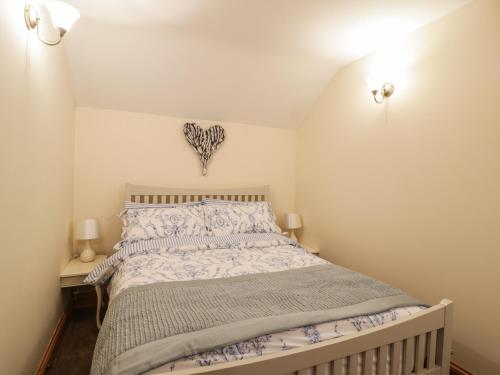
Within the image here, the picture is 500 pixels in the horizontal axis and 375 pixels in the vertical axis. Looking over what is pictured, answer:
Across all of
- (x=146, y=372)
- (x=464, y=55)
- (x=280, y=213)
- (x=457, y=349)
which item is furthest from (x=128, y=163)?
(x=457, y=349)

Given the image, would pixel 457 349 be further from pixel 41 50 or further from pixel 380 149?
pixel 41 50

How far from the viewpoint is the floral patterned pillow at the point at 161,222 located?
2332 mm

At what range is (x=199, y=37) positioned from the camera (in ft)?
7.14

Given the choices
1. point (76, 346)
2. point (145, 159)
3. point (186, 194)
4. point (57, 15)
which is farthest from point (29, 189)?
point (186, 194)

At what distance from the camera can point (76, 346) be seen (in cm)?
200

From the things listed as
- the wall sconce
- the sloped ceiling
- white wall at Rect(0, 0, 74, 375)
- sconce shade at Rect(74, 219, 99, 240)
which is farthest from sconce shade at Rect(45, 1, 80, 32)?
sconce shade at Rect(74, 219, 99, 240)

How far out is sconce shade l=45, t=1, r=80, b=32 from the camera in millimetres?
1416

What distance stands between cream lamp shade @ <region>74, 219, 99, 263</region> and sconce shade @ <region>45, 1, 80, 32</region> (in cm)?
153

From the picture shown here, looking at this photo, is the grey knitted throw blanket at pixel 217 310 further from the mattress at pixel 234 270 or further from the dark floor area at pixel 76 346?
the dark floor area at pixel 76 346

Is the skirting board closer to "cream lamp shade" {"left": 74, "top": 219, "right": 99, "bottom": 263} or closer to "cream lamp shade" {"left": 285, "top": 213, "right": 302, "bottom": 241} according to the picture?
"cream lamp shade" {"left": 74, "top": 219, "right": 99, "bottom": 263}

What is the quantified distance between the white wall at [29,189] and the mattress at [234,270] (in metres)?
0.40

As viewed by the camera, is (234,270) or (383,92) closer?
(234,270)

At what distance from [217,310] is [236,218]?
147 centimetres

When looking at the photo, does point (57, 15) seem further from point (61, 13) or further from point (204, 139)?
point (204, 139)
